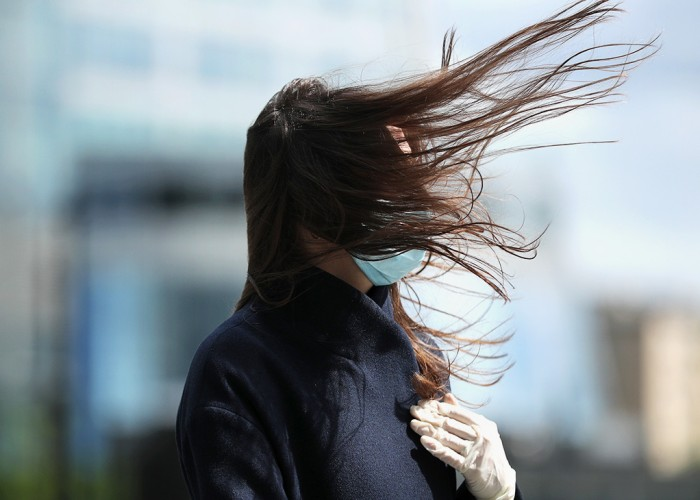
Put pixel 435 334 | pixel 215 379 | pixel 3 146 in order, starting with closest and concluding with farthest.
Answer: pixel 215 379 → pixel 435 334 → pixel 3 146

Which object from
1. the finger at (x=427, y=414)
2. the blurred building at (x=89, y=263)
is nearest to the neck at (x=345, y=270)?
the finger at (x=427, y=414)

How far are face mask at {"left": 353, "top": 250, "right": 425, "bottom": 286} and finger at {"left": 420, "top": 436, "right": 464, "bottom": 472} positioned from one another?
27cm

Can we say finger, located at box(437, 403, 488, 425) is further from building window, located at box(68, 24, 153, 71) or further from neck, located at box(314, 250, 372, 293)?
building window, located at box(68, 24, 153, 71)

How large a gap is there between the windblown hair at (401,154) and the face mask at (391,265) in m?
0.05

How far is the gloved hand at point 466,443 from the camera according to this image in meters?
1.49

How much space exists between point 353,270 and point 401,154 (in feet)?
0.74

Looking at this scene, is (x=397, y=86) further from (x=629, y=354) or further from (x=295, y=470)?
(x=629, y=354)

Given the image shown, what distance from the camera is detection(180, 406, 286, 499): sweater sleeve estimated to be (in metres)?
1.30

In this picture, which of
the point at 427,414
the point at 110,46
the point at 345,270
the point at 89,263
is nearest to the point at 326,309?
the point at 345,270

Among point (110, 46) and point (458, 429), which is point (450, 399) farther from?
point (110, 46)

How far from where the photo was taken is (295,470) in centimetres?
138

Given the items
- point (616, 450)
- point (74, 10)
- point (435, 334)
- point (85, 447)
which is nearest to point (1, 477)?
point (85, 447)

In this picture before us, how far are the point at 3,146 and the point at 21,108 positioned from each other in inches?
11.4

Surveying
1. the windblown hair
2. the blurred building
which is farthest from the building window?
the windblown hair
